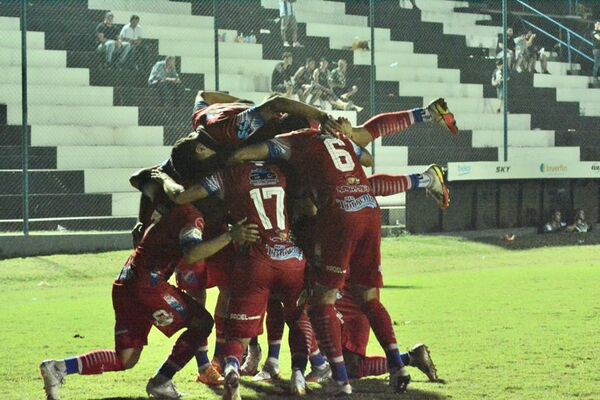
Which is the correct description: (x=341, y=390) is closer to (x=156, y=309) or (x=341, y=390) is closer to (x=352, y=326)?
(x=352, y=326)

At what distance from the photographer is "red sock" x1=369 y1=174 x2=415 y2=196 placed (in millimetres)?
8891

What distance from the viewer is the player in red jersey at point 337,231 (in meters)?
8.15

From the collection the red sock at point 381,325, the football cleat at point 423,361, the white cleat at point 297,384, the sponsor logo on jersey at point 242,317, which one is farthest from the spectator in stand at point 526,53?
the sponsor logo on jersey at point 242,317

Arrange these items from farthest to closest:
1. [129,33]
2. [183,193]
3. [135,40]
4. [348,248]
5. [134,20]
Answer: [134,20]
[129,33]
[135,40]
[348,248]
[183,193]

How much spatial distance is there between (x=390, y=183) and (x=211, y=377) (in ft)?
6.10

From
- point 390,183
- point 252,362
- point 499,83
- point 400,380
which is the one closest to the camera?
point 400,380

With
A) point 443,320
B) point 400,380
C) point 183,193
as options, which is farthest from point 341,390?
point 443,320

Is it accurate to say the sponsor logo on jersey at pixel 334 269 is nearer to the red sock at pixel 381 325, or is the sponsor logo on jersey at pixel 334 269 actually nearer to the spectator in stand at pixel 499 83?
the red sock at pixel 381 325

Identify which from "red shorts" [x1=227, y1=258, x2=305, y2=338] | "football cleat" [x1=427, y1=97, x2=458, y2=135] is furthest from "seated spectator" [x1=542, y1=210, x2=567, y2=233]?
"red shorts" [x1=227, y1=258, x2=305, y2=338]

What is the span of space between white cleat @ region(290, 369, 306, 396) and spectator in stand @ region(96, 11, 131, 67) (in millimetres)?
15418

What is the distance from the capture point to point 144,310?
805 centimetres

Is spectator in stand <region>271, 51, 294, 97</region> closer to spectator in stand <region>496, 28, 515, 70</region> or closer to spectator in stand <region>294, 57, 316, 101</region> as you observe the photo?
spectator in stand <region>294, 57, 316, 101</region>

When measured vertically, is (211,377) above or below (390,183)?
below

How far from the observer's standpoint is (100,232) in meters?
19.2
